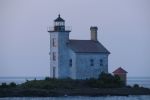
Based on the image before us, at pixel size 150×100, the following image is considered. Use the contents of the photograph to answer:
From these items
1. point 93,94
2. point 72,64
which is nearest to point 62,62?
point 72,64

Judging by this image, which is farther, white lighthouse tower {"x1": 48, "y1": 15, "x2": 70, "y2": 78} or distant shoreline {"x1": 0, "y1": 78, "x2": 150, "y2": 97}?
white lighthouse tower {"x1": 48, "y1": 15, "x2": 70, "y2": 78}

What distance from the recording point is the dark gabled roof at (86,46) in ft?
243

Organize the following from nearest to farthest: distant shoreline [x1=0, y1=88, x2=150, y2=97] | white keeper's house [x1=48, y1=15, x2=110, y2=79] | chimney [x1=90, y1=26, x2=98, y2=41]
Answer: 1. distant shoreline [x1=0, y1=88, x2=150, y2=97]
2. white keeper's house [x1=48, y1=15, x2=110, y2=79]
3. chimney [x1=90, y1=26, x2=98, y2=41]

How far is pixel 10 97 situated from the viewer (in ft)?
218

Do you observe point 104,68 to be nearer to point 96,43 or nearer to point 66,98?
point 96,43

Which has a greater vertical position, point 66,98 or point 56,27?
point 56,27

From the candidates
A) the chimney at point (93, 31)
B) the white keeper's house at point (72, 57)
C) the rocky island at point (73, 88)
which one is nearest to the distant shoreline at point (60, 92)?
the rocky island at point (73, 88)

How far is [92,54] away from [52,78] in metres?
5.13

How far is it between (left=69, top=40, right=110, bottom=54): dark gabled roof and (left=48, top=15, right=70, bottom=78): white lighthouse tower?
0.88m

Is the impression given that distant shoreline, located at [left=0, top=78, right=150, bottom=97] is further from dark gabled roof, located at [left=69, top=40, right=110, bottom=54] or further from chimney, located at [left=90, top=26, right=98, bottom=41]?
chimney, located at [left=90, top=26, right=98, bottom=41]

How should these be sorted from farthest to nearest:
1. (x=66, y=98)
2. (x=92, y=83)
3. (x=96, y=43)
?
1. (x=96, y=43)
2. (x=92, y=83)
3. (x=66, y=98)

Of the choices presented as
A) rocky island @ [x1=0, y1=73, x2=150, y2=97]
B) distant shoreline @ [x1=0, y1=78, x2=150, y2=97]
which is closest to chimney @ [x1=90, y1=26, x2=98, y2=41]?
rocky island @ [x1=0, y1=73, x2=150, y2=97]

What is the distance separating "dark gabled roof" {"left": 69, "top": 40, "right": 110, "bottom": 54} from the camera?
243 ft

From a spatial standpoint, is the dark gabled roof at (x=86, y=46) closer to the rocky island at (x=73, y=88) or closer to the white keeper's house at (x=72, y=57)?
the white keeper's house at (x=72, y=57)
